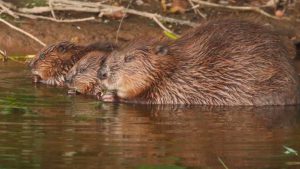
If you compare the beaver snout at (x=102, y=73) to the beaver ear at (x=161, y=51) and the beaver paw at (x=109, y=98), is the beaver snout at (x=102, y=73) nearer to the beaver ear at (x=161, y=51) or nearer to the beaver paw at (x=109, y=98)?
the beaver paw at (x=109, y=98)

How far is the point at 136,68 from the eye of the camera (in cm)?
893

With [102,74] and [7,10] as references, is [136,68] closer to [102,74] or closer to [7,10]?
[102,74]

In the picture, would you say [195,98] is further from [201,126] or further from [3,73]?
[3,73]

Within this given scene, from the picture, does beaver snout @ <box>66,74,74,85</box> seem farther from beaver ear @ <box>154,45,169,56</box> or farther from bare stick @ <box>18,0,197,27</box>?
bare stick @ <box>18,0,197,27</box>

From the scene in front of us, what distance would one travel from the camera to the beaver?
33.3ft

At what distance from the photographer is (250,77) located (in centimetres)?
866

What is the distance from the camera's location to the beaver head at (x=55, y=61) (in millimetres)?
10172

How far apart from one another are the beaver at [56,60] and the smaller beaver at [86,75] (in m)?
0.51

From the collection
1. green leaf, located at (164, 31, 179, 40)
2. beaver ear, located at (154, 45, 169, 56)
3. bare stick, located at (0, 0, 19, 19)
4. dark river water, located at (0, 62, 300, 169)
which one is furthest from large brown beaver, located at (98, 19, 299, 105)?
bare stick, located at (0, 0, 19, 19)

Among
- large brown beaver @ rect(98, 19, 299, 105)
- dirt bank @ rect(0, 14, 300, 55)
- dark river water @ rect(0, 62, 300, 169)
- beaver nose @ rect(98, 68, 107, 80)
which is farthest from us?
dirt bank @ rect(0, 14, 300, 55)

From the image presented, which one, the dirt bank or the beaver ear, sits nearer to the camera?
the beaver ear

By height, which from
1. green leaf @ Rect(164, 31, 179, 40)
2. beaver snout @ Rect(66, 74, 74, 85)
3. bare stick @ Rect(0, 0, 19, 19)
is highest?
bare stick @ Rect(0, 0, 19, 19)

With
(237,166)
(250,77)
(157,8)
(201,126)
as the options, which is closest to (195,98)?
(250,77)

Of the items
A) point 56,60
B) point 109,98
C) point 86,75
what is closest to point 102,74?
point 109,98
